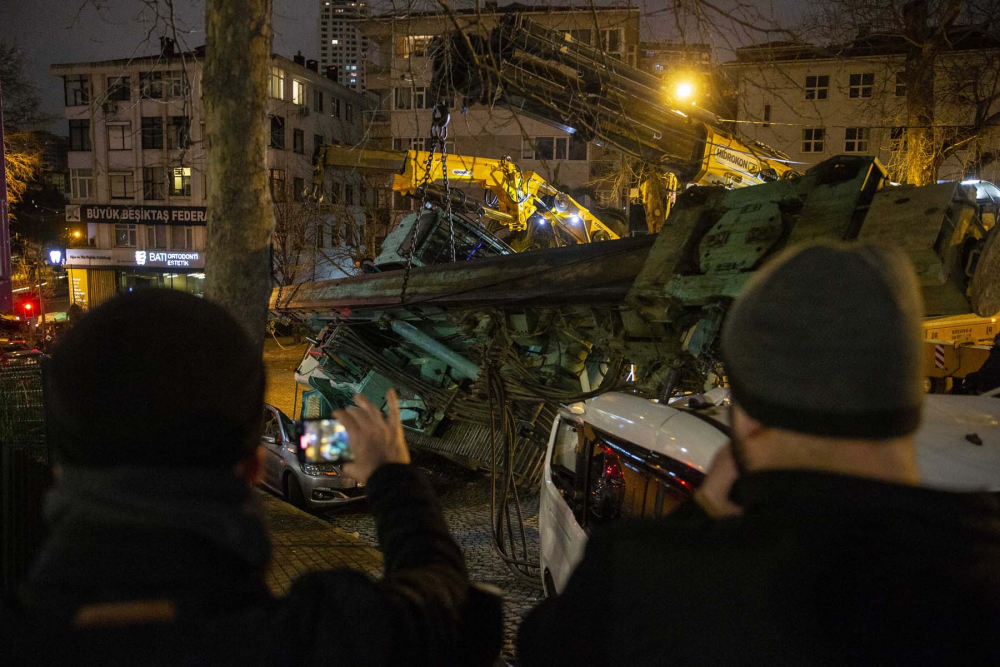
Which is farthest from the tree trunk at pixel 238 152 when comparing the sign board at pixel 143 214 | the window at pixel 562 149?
the sign board at pixel 143 214

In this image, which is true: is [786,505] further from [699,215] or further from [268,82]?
[268,82]

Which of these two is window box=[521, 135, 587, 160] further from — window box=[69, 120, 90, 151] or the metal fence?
the metal fence

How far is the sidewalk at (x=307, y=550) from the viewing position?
5500 millimetres

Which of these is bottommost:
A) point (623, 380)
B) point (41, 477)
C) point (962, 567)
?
point (41, 477)

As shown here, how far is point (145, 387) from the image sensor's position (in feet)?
3.80

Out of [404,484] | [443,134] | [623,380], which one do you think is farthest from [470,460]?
[404,484]

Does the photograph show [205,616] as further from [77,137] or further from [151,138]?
[77,137]

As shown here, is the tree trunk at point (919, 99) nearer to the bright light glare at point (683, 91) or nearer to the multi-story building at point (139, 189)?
the bright light glare at point (683, 91)

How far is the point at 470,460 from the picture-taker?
344 inches

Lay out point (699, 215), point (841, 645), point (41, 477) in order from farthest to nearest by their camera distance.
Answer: point (41, 477) < point (699, 215) < point (841, 645)

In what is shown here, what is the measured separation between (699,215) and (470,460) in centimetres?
540

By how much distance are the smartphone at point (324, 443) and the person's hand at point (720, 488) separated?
2.78 feet

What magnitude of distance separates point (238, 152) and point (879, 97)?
617 inches

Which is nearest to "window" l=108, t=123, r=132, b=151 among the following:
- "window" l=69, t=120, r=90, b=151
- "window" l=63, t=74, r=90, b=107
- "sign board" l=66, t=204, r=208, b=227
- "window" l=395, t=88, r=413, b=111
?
"window" l=69, t=120, r=90, b=151
